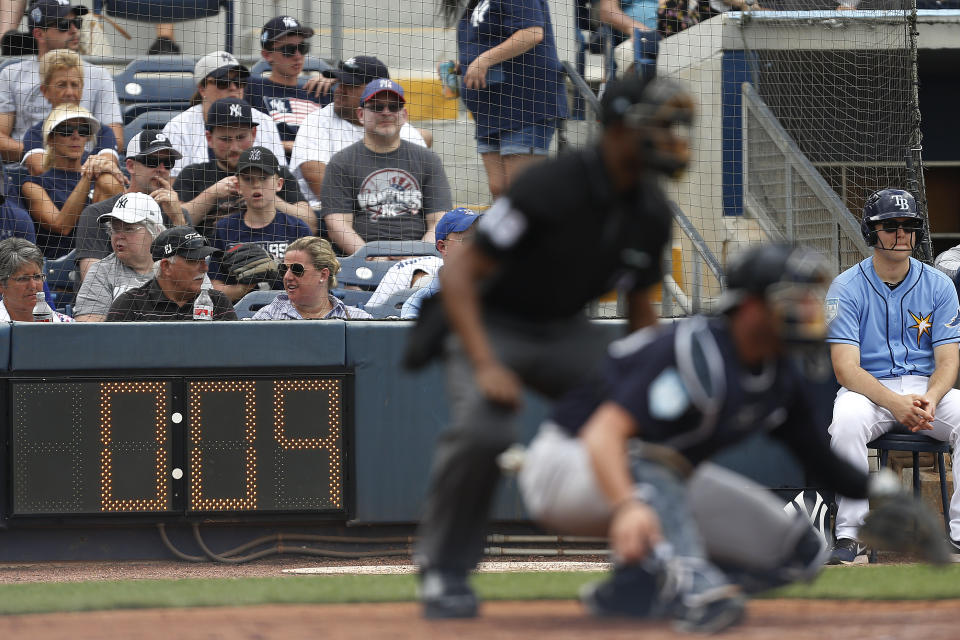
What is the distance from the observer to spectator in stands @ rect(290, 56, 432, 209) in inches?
331

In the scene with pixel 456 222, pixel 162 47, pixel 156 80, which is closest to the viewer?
pixel 456 222

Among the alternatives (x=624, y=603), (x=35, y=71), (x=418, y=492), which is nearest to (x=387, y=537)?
(x=418, y=492)

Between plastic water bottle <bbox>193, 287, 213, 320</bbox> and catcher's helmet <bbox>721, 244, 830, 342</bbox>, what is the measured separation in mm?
3994

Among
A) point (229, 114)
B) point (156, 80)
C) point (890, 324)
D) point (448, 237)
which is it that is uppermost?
point (156, 80)

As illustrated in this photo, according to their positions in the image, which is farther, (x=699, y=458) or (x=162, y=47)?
(x=162, y=47)

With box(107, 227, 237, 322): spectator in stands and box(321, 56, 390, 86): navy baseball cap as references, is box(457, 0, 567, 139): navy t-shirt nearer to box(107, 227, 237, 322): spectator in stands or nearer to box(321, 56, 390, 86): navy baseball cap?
box(321, 56, 390, 86): navy baseball cap

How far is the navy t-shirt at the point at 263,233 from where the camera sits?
7609 mm

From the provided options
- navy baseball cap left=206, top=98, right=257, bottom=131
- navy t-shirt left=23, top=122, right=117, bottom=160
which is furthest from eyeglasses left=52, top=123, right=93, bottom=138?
navy baseball cap left=206, top=98, right=257, bottom=131

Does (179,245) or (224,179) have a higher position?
(224,179)

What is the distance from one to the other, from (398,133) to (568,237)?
15.5 feet

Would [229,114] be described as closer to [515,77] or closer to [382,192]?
[382,192]

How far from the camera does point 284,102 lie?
9.24 m

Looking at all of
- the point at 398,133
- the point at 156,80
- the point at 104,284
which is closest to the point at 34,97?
the point at 156,80

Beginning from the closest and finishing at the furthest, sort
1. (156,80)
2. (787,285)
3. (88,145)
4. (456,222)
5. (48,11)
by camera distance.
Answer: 1. (787,285)
2. (456,222)
3. (88,145)
4. (48,11)
5. (156,80)
